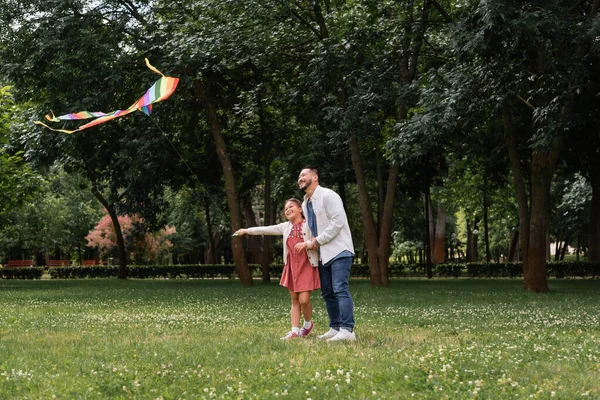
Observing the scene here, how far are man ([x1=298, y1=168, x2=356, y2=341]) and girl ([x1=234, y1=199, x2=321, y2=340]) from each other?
0.41ft

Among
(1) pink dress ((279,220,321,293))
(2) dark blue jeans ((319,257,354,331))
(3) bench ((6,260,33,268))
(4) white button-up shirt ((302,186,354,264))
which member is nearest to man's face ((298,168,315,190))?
(4) white button-up shirt ((302,186,354,264))

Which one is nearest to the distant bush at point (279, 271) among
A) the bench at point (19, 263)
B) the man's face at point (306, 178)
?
the bench at point (19, 263)

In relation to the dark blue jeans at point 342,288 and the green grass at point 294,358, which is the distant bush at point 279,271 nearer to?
the green grass at point 294,358

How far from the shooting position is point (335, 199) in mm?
9789

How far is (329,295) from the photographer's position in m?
10.1

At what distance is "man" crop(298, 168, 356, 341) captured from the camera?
9648mm

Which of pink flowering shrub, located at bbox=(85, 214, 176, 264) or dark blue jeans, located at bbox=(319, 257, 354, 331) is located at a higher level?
pink flowering shrub, located at bbox=(85, 214, 176, 264)

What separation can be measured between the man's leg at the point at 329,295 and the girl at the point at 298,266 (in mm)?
84

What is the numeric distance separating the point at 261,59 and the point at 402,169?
30.1 ft

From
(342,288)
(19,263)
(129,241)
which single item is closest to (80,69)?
(342,288)

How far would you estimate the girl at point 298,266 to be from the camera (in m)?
10.0

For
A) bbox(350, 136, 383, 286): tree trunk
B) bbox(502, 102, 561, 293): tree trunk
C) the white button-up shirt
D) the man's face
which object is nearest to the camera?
the white button-up shirt

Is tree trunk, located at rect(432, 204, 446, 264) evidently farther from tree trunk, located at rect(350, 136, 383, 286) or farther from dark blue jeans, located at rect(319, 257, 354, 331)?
dark blue jeans, located at rect(319, 257, 354, 331)

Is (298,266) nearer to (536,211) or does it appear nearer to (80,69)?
(536,211)
